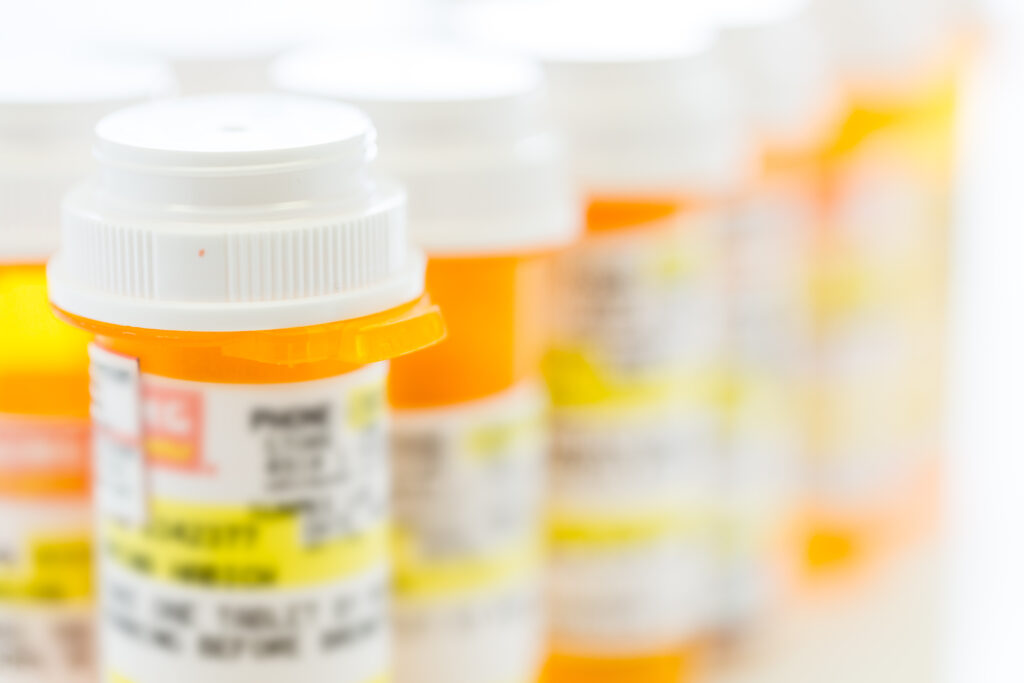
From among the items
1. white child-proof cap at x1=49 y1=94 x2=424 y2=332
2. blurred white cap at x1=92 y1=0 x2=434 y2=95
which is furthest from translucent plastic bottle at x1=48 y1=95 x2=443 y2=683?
blurred white cap at x1=92 y1=0 x2=434 y2=95

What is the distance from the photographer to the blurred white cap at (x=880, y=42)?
101 cm

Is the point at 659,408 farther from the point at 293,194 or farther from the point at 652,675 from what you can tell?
the point at 293,194

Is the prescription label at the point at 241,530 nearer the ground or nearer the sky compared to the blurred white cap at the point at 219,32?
nearer the ground

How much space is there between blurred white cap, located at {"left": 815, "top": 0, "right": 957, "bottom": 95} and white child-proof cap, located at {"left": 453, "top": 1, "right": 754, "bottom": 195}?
1.00 ft

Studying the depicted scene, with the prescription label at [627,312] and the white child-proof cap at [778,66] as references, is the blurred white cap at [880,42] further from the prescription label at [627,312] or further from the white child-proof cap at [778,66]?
the prescription label at [627,312]

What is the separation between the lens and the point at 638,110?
0.69 metres

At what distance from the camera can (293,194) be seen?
46cm

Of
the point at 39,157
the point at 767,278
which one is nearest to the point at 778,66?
the point at 767,278

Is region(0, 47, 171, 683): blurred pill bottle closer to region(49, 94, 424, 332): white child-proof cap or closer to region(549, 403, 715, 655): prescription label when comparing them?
Result: region(49, 94, 424, 332): white child-proof cap

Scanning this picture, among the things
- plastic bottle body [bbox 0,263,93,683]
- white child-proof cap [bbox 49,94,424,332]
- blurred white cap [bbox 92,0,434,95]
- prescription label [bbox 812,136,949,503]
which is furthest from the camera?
prescription label [bbox 812,136,949,503]

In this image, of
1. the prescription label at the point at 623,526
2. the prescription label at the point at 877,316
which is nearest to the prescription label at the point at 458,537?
the prescription label at the point at 623,526

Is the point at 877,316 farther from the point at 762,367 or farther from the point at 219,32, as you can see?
the point at 219,32

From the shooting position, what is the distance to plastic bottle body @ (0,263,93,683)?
55 centimetres

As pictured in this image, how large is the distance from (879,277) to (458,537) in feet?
1.65
